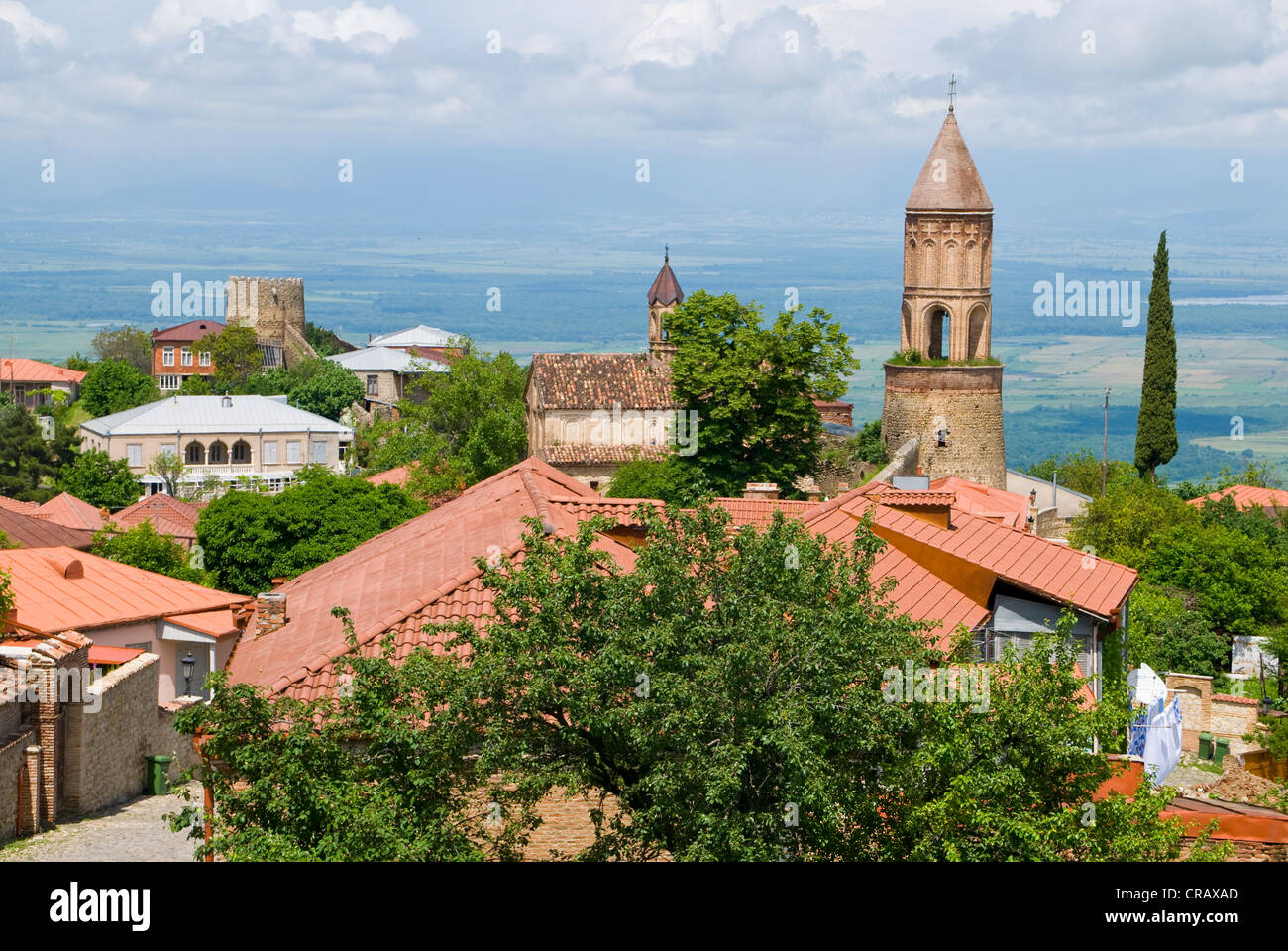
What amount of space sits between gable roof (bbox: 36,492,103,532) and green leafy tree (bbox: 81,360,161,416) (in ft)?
148

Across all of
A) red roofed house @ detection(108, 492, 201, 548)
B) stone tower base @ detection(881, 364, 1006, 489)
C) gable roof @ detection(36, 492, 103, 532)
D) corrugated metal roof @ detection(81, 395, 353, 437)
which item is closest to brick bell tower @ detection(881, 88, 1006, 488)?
stone tower base @ detection(881, 364, 1006, 489)

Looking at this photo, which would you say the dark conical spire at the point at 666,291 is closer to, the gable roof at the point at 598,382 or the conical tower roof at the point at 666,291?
the conical tower roof at the point at 666,291

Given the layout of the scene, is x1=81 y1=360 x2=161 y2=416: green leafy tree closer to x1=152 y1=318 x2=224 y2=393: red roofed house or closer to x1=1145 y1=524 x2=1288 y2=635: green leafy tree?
x1=152 y1=318 x2=224 y2=393: red roofed house

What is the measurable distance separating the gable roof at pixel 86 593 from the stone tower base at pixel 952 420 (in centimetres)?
4360

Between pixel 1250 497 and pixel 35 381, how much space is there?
268ft

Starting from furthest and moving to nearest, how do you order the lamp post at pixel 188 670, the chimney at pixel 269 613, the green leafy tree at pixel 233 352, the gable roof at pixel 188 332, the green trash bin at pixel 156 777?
the gable roof at pixel 188 332
the green leafy tree at pixel 233 352
the lamp post at pixel 188 670
the chimney at pixel 269 613
the green trash bin at pixel 156 777

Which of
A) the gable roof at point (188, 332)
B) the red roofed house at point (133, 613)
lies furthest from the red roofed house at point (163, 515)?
the gable roof at point (188, 332)

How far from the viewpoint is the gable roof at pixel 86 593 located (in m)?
21.5

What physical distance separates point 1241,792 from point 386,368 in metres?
95.3

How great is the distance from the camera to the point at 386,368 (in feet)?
368

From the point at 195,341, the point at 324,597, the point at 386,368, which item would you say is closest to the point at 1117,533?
the point at 324,597

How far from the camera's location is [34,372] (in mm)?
116125

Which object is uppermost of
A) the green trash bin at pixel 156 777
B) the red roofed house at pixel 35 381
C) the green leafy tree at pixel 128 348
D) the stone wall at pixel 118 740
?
the green leafy tree at pixel 128 348
